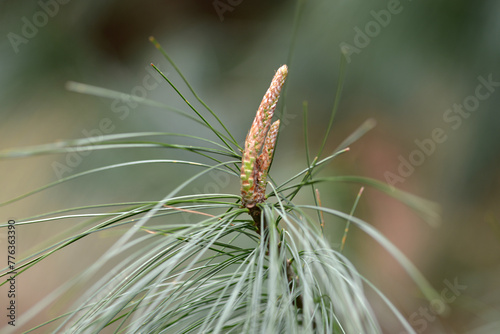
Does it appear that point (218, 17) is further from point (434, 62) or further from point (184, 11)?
point (434, 62)

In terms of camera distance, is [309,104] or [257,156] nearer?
[257,156]

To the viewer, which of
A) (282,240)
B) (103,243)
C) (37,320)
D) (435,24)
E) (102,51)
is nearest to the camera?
(282,240)

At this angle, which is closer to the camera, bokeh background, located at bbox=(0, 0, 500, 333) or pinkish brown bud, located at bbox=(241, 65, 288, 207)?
pinkish brown bud, located at bbox=(241, 65, 288, 207)

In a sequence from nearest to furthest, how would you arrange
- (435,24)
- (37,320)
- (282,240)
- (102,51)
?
(282,240) < (435,24) < (37,320) < (102,51)

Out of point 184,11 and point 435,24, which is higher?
point 184,11

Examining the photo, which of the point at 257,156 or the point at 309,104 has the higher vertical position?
the point at 309,104

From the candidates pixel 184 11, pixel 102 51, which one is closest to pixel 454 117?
pixel 184 11

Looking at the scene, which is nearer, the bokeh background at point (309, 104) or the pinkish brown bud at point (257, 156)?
the pinkish brown bud at point (257, 156)

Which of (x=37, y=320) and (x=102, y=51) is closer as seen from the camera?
(x=37, y=320)
